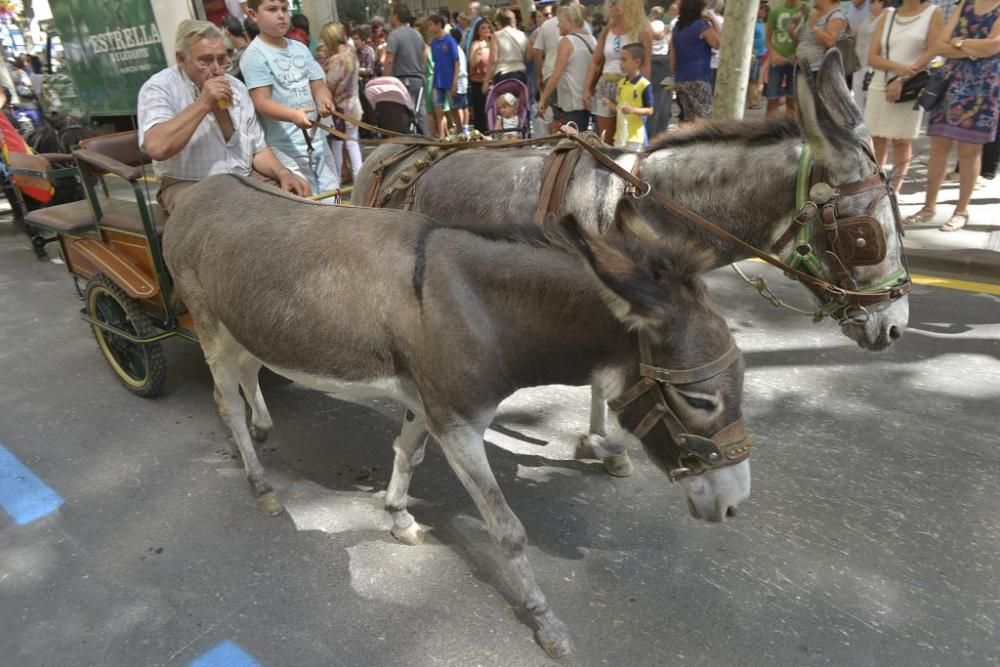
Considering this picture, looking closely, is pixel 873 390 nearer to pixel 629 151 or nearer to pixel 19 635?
pixel 629 151

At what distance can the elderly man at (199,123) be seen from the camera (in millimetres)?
3297

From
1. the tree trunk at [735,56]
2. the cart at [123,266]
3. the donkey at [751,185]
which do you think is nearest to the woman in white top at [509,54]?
the tree trunk at [735,56]

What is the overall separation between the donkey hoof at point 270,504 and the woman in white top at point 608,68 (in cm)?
549

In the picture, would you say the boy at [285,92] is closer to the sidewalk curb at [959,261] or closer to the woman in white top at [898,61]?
the sidewalk curb at [959,261]

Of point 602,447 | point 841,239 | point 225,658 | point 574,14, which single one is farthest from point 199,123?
point 574,14

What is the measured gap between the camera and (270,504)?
10.1 feet

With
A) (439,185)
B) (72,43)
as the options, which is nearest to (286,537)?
(439,185)

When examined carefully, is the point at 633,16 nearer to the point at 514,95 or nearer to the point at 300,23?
the point at 514,95

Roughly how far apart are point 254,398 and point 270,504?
2.27 feet

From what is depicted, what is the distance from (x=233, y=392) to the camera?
3133mm

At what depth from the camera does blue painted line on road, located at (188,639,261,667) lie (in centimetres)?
228

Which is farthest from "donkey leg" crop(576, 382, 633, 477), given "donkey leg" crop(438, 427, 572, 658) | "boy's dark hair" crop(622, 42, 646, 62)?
"boy's dark hair" crop(622, 42, 646, 62)

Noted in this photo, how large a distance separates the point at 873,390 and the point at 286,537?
3582mm

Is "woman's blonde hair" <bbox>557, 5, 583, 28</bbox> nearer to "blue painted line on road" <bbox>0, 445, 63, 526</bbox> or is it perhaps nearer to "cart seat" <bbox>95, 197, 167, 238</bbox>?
"cart seat" <bbox>95, 197, 167, 238</bbox>
